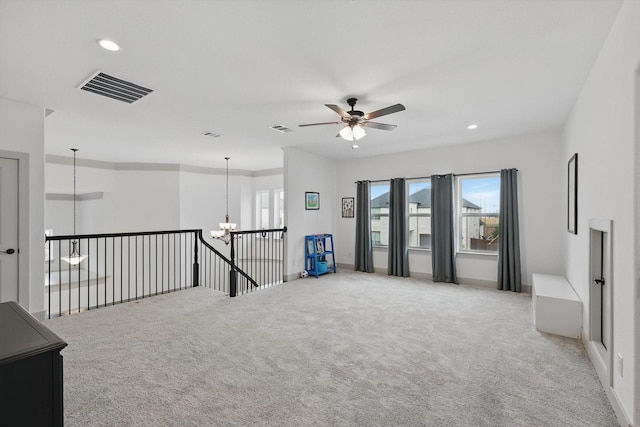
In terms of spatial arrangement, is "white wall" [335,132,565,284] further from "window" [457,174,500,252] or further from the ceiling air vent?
the ceiling air vent

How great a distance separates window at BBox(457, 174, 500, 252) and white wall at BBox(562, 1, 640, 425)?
2691 mm

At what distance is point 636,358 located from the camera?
174 cm

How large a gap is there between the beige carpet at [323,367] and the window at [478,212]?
172cm

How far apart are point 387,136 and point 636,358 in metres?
4.21

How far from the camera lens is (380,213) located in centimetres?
704

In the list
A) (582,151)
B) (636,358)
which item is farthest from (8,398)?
(582,151)

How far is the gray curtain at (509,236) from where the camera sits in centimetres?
520

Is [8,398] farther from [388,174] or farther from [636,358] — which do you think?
[388,174]

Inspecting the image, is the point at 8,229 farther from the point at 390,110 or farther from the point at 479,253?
the point at 479,253

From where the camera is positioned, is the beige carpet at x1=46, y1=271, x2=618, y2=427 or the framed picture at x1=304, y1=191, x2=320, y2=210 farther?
the framed picture at x1=304, y1=191, x2=320, y2=210

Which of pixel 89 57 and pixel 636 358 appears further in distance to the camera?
pixel 89 57

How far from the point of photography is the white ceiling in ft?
6.86

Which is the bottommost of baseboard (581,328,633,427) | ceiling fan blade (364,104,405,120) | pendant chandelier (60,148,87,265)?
baseboard (581,328,633,427)

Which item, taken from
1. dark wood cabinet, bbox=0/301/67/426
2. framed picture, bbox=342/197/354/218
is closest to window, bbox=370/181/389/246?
framed picture, bbox=342/197/354/218
